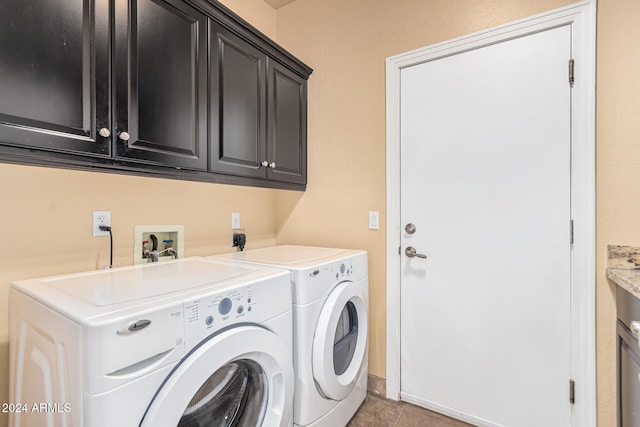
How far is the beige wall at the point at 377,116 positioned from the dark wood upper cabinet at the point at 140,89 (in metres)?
0.45

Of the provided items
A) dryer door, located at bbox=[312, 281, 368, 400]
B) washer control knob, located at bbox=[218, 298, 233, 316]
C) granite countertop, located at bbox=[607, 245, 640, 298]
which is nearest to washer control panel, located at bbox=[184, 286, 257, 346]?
washer control knob, located at bbox=[218, 298, 233, 316]

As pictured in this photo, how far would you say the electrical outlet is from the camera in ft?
4.29

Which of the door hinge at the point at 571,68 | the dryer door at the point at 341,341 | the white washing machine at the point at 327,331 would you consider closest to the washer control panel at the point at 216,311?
the white washing machine at the point at 327,331

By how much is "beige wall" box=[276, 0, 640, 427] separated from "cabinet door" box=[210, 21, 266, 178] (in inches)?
21.6

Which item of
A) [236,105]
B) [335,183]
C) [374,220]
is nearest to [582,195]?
[374,220]

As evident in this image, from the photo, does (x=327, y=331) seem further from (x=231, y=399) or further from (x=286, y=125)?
Answer: (x=286, y=125)

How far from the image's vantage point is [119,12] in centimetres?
107

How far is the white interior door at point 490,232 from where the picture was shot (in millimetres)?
1423

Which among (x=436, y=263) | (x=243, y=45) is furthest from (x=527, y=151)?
(x=243, y=45)

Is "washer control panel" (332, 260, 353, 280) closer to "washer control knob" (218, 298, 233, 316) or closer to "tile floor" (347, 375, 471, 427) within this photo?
"washer control knob" (218, 298, 233, 316)

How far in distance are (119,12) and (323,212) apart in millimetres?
1474

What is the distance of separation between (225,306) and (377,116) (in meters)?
1.48

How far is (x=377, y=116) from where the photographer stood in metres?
1.89

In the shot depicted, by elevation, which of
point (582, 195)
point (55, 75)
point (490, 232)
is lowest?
point (490, 232)
